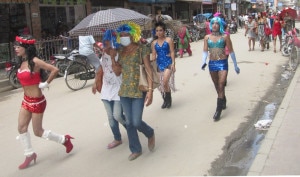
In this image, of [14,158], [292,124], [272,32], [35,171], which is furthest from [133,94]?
[272,32]

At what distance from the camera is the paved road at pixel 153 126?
474 centimetres

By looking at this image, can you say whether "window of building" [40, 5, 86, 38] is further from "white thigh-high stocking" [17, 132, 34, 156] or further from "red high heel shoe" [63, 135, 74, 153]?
"white thigh-high stocking" [17, 132, 34, 156]

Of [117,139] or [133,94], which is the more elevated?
[133,94]

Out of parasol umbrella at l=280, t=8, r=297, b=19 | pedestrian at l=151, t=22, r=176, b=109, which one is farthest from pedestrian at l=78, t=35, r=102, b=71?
parasol umbrella at l=280, t=8, r=297, b=19

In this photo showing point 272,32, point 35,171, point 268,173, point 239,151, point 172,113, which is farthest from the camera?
point 272,32

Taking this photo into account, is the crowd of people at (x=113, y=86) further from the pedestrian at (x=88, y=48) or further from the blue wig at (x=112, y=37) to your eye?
the pedestrian at (x=88, y=48)

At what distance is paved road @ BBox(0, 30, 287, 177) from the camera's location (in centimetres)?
474

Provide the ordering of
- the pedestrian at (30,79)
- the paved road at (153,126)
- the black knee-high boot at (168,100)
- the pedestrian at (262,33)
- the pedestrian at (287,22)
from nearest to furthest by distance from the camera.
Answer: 1. the pedestrian at (30,79)
2. the paved road at (153,126)
3. the black knee-high boot at (168,100)
4. the pedestrian at (262,33)
5. the pedestrian at (287,22)

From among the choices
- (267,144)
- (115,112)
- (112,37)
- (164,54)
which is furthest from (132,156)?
(164,54)

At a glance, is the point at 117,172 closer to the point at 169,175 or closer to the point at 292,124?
the point at 169,175

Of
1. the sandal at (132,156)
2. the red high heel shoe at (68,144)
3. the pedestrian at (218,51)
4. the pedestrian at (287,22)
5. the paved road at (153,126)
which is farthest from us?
the pedestrian at (287,22)

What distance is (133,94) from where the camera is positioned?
4.50 m

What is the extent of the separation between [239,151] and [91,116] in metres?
3.12

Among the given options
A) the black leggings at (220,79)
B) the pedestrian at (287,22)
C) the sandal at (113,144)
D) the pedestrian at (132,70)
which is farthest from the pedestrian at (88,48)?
the pedestrian at (287,22)
